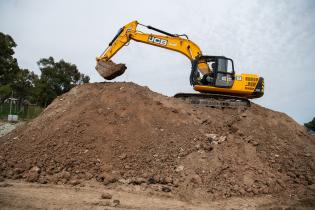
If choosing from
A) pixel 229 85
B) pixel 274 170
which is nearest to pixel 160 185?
pixel 274 170

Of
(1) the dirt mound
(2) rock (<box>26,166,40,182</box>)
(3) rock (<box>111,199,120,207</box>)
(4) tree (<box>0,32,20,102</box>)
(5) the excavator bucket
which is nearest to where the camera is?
(3) rock (<box>111,199,120,207</box>)

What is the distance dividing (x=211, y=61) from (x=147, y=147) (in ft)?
17.7

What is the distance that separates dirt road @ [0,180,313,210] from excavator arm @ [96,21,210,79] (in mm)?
5705

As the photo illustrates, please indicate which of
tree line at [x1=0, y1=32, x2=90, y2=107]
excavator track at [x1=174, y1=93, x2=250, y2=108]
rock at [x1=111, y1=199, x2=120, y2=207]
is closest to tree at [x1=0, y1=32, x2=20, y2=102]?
tree line at [x1=0, y1=32, x2=90, y2=107]

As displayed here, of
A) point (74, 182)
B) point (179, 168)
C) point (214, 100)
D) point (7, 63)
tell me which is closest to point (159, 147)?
point (179, 168)

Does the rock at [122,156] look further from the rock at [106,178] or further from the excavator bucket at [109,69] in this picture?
the excavator bucket at [109,69]

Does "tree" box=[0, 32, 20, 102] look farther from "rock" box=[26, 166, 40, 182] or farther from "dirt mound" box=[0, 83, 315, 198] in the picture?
"rock" box=[26, 166, 40, 182]

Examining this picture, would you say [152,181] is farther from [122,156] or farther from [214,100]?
[214,100]

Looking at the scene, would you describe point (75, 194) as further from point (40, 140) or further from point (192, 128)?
point (192, 128)

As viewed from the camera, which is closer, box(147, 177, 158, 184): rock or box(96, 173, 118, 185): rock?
box(96, 173, 118, 185): rock

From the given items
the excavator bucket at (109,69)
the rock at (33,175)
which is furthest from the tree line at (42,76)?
the rock at (33,175)

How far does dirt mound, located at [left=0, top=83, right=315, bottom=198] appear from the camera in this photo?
27.4ft

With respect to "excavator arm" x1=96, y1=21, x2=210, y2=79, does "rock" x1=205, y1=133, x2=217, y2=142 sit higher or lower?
lower

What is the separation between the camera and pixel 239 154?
9.44 meters
